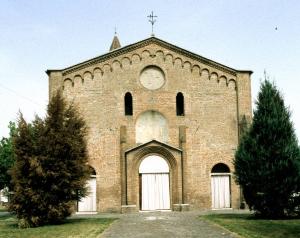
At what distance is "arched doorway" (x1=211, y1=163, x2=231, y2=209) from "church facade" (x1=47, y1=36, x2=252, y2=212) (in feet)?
0.18

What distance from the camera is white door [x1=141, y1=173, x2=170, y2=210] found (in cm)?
2533

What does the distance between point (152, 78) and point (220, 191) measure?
24.1ft

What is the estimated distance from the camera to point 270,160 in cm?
2045

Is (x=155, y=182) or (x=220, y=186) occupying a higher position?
(x=155, y=182)

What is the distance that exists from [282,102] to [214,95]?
5.52 m

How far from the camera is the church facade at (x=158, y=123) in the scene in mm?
25266

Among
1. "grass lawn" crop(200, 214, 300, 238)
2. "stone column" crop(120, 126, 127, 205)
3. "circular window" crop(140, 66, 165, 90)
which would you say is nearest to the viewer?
"grass lawn" crop(200, 214, 300, 238)

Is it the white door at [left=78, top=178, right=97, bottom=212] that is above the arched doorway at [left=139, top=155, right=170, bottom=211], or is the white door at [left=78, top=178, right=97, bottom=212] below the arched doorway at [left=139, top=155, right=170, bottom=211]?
below

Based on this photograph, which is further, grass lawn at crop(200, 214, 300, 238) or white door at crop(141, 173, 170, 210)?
white door at crop(141, 173, 170, 210)

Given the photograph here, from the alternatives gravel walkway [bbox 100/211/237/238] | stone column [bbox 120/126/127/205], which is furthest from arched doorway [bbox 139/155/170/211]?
gravel walkway [bbox 100/211/237/238]

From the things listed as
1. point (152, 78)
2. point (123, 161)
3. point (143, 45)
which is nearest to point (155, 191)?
point (123, 161)

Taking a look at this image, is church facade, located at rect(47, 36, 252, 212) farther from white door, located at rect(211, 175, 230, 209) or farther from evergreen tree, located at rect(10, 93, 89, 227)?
evergreen tree, located at rect(10, 93, 89, 227)

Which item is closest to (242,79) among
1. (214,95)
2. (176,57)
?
(214,95)

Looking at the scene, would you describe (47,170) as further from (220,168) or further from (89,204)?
(220,168)
